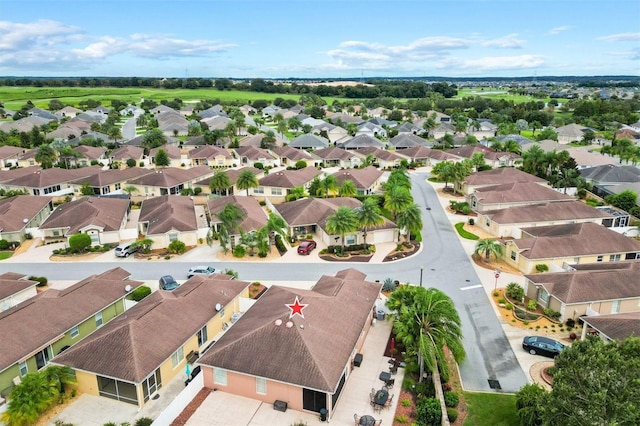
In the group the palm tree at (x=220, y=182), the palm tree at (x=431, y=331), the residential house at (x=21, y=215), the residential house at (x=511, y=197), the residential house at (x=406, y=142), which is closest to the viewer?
the palm tree at (x=431, y=331)

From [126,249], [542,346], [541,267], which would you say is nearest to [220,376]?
[542,346]

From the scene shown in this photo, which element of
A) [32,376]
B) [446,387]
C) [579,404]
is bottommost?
[446,387]

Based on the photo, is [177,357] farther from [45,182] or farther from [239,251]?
[45,182]

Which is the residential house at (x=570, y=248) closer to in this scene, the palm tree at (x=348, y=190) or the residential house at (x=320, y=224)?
→ the residential house at (x=320, y=224)

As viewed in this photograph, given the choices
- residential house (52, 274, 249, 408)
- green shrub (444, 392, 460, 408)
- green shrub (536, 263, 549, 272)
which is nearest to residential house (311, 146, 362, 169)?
green shrub (536, 263, 549, 272)

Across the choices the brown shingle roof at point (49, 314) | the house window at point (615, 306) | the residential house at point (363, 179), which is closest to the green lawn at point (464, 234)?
the residential house at point (363, 179)

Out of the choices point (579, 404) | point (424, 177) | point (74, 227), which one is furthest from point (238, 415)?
point (424, 177)

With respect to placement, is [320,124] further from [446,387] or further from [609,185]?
[446,387]
